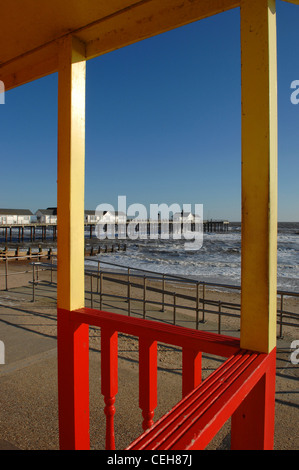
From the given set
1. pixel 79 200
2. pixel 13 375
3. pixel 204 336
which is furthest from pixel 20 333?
pixel 204 336

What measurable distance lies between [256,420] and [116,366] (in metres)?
0.81

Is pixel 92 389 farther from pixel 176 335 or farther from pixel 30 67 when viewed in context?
A: pixel 30 67

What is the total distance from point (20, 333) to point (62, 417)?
321cm

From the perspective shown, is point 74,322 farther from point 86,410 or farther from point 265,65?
point 265,65

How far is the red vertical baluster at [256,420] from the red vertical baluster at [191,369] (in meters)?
0.22

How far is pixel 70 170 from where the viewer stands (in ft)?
6.28

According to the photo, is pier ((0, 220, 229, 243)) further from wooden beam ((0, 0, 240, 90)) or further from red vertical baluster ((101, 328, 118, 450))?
red vertical baluster ((101, 328, 118, 450))

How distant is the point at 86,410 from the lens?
6.20 ft

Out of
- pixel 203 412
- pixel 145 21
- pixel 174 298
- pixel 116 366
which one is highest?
pixel 145 21

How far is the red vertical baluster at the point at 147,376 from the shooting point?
1.51 meters

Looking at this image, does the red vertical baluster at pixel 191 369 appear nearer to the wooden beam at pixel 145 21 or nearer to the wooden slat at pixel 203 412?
the wooden slat at pixel 203 412

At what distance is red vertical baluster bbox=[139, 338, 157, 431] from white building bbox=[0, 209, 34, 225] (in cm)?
5879
